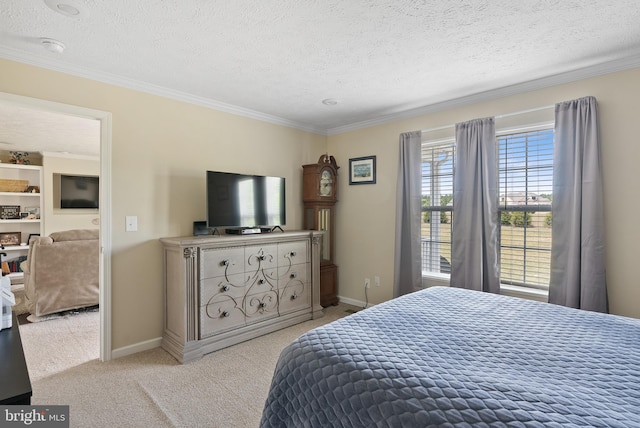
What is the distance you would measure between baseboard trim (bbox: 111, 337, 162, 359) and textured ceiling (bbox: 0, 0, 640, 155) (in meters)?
2.34

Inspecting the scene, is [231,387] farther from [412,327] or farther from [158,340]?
[412,327]

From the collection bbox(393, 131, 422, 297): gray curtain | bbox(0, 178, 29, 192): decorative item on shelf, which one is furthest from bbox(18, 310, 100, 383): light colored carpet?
bbox(0, 178, 29, 192): decorative item on shelf

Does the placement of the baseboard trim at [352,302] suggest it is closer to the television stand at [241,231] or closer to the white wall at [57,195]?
the television stand at [241,231]

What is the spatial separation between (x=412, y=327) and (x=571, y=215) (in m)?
1.96

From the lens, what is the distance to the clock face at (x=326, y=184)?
14.0 feet

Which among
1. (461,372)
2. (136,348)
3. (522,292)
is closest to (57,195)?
(136,348)

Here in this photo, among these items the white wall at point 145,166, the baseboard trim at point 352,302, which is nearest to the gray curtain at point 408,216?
the baseboard trim at point 352,302

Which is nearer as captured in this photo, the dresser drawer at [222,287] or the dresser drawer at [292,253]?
the dresser drawer at [222,287]

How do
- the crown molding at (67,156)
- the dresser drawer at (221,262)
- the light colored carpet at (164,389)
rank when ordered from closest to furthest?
the light colored carpet at (164,389)
the dresser drawer at (221,262)
the crown molding at (67,156)

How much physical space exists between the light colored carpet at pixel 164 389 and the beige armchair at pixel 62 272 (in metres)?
1.59

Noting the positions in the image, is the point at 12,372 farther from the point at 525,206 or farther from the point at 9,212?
the point at 9,212

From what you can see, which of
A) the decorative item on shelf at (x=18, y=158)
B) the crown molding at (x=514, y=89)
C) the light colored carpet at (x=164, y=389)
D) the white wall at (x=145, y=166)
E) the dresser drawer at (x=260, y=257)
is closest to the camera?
the light colored carpet at (x=164, y=389)

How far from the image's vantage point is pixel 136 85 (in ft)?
9.52

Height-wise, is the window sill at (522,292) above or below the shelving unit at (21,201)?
below
